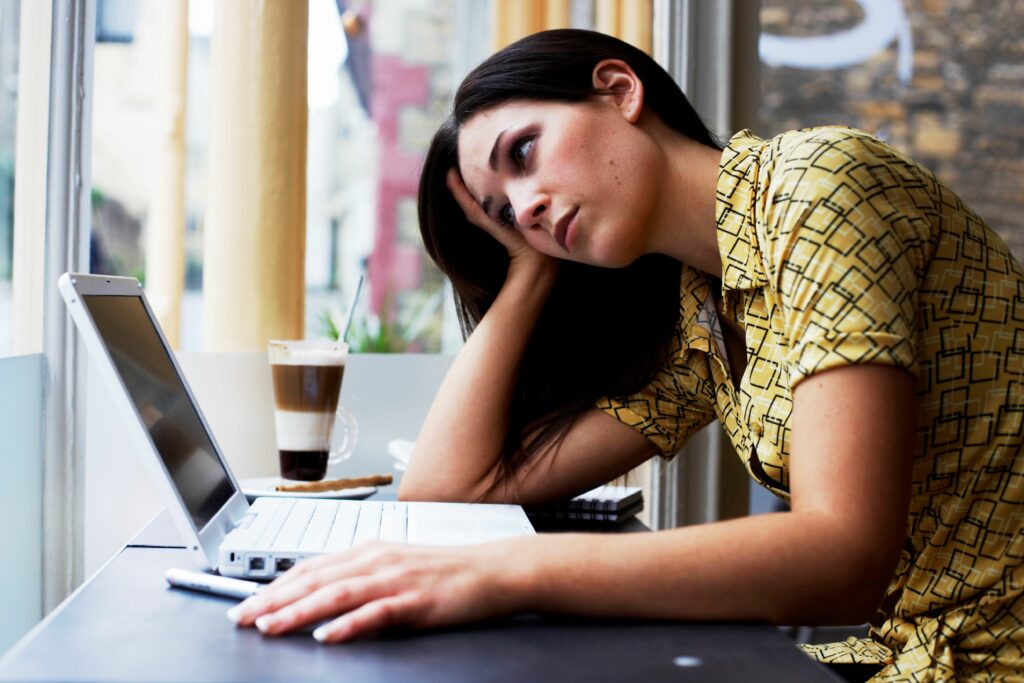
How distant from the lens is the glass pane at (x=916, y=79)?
252 cm

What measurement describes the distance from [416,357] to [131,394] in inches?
46.5

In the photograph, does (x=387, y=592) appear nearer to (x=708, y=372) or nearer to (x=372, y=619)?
(x=372, y=619)

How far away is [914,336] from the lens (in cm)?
91

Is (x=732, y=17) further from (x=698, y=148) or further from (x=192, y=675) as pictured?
(x=192, y=675)

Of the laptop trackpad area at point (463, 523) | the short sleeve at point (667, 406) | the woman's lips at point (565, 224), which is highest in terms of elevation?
the woman's lips at point (565, 224)

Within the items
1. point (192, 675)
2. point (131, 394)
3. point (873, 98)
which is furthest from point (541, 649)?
point (873, 98)

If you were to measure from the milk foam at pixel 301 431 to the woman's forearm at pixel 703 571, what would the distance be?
3.14 feet

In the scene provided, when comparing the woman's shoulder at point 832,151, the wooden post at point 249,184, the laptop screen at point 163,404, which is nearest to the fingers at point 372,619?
the laptop screen at point 163,404

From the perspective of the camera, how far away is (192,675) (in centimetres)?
69

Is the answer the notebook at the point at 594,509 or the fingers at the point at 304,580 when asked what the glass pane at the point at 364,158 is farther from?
the fingers at the point at 304,580

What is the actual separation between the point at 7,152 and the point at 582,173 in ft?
3.39

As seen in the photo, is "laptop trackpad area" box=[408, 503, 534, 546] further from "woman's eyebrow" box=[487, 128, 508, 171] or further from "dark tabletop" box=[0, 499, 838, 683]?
"woman's eyebrow" box=[487, 128, 508, 171]

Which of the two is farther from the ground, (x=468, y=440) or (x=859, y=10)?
(x=859, y=10)

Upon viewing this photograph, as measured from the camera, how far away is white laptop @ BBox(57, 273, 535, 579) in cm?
93
